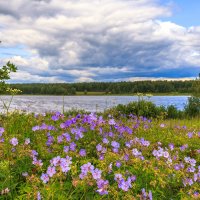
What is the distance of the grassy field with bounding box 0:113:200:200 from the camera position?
3670 millimetres

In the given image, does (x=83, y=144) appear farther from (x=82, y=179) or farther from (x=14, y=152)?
(x=82, y=179)

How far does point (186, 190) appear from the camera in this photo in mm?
4555

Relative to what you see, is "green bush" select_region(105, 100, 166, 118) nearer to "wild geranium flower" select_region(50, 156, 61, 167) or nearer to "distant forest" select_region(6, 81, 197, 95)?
"wild geranium flower" select_region(50, 156, 61, 167)

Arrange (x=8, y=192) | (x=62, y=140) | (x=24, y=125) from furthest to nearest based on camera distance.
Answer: (x=24, y=125)
(x=62, y=140)
(x=8, y=192)

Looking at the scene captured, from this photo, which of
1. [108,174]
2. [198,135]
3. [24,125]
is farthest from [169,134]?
[108,174]

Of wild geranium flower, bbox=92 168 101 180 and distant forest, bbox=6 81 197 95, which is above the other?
distant forest, bbox=6 81 197 95

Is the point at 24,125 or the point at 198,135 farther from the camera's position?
the point at 198,135

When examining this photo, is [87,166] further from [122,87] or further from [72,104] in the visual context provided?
[122,87]

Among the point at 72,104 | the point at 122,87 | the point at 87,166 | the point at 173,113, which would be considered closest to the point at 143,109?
the point at 173,113

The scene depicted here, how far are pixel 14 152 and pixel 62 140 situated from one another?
70 centimetres

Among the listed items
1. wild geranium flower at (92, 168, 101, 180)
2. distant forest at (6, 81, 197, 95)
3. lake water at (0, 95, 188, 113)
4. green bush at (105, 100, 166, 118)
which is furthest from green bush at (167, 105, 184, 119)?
distant forest at (6, 81, 197, 95)

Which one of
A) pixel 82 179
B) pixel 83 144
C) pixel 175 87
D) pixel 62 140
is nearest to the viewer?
pixel 82 179

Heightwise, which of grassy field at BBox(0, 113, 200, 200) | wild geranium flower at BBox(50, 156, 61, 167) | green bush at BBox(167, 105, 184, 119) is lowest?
green bush at BBox(167, 105, 184, 119)

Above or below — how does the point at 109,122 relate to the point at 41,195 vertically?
above
